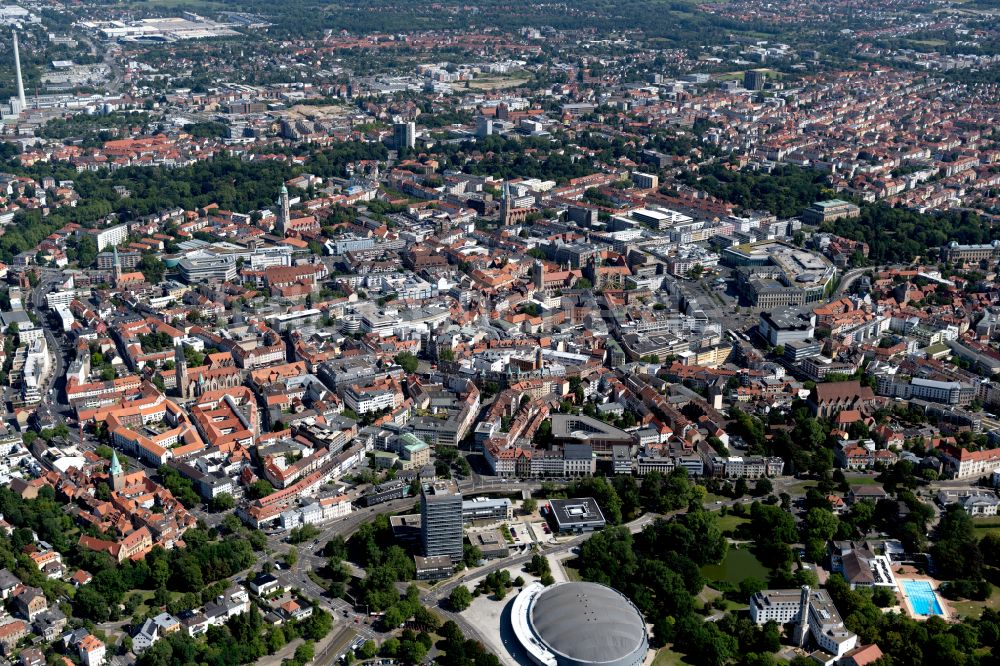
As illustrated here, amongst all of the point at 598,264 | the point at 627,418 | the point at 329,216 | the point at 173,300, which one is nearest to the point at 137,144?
the point at 329,216

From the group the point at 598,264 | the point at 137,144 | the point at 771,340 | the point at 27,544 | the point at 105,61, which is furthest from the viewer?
the point at 105,61

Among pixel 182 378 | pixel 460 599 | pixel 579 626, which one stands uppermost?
pixel 579 626

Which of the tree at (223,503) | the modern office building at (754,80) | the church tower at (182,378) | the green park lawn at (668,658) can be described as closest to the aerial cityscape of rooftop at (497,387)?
the green park lawn at (668,658)

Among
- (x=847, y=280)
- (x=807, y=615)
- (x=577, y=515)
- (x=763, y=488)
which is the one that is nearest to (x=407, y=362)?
(x=577, y=515)

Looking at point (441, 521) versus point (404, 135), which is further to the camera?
point (404, 135)

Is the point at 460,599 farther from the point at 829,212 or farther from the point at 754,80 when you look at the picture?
the point at 754,80

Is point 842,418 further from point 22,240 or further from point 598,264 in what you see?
point 22,240

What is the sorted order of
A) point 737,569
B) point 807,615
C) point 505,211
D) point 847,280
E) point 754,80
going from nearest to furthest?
point 807,615
point 737,569
point 847,280
point 505,211
point 754,80

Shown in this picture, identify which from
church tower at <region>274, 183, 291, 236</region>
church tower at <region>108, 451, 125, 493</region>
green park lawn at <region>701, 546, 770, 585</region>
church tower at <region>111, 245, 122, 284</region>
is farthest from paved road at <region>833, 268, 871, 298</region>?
church tower at <region>108, 451, 125, 493</region>
